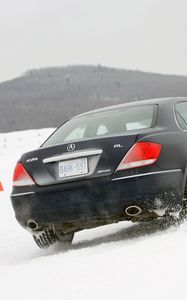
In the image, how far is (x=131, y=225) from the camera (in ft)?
21.5

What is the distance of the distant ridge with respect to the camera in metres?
147

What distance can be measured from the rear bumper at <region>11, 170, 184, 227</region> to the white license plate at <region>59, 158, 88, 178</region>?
103 mm

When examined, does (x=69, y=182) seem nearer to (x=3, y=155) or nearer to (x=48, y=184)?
(x=48, y=184)

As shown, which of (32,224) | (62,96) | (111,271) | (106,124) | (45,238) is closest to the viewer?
(111,271)

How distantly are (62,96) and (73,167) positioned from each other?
17884 centimetres

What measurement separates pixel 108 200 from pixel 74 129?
123 centimetres

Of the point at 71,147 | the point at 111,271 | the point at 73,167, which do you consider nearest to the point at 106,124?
the point at 71,147

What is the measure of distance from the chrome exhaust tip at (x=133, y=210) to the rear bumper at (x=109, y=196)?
0.12 feet

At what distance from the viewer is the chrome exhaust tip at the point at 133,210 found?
5.02 metres

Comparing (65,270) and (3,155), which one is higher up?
(65,270)

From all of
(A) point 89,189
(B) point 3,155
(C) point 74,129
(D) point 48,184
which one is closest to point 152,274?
(A) point 89,189

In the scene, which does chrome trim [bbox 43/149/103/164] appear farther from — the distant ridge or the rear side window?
the distant ridge

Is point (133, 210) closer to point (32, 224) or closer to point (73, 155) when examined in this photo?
point (73, 155)

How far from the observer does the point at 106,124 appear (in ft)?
19.0
